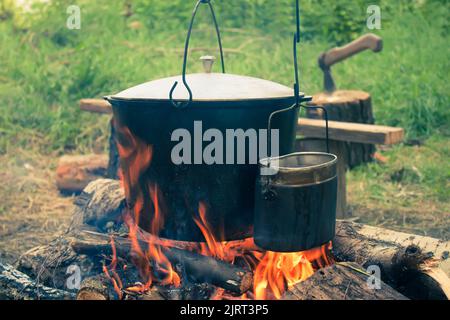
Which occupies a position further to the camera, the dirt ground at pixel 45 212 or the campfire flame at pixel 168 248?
the dirt ground at pixel 45 212

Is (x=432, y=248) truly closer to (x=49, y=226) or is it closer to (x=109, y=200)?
(x=109, y=200)

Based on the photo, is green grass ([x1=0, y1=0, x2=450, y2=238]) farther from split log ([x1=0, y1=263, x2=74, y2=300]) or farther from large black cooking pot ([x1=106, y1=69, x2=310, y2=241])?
split log ([x1=0, y1=263, x2=74, y2=300])

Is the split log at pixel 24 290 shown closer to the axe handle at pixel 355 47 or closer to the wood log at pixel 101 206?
the wood log at pixel 101 206

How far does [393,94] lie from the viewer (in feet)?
22.6

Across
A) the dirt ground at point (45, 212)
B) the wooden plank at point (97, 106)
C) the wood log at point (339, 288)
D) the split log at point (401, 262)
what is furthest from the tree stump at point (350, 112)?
the wood log at point (339, 288)

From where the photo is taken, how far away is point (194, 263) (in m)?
2.74

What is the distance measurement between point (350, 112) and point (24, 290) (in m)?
3.51

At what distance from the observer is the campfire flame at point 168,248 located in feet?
8.91

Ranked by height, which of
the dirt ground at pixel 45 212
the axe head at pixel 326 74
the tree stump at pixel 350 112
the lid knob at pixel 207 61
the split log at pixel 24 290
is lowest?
the dirt ground at pixel 45 212

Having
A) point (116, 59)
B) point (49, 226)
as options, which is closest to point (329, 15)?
point (116, 59)

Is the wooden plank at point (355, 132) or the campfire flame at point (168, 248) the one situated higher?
the wooden plank at point (355, 132)

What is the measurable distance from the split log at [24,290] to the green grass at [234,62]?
308 centimetres

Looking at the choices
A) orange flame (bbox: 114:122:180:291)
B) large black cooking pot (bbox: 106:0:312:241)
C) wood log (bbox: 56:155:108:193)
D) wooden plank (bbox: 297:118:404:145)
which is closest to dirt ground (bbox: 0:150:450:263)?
wood log (bbox: 56:155:108:193)

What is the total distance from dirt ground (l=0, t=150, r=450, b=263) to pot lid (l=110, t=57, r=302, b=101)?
1.83 meters
